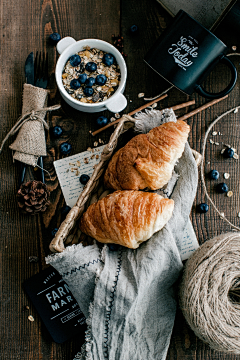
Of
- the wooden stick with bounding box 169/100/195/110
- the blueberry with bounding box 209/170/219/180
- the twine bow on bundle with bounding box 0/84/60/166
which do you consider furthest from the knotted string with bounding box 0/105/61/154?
the blueberry with bounding box 209/170/219/180

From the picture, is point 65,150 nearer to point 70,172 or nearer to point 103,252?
point 70,172

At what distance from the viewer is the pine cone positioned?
100 centimetres

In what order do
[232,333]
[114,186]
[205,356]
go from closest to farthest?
[232,333]
[114,186]
[205,356]

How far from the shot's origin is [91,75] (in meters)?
1.03

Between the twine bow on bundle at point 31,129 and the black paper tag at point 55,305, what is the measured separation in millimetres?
428

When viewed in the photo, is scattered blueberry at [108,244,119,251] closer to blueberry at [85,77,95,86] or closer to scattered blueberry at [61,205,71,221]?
scattered blueberry at [61,205,71,221]

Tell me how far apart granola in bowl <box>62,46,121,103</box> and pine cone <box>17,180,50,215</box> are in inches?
13.6

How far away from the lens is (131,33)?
1.12m

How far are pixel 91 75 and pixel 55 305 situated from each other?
843mm

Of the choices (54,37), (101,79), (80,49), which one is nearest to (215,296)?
(101,79)

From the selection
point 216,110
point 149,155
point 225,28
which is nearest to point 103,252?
point 149,155

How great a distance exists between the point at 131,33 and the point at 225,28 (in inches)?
14.7

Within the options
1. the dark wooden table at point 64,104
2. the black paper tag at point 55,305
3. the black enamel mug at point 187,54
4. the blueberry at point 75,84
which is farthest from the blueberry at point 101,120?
the black paper tag at point 55,305

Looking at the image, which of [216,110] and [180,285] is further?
[216,110]
